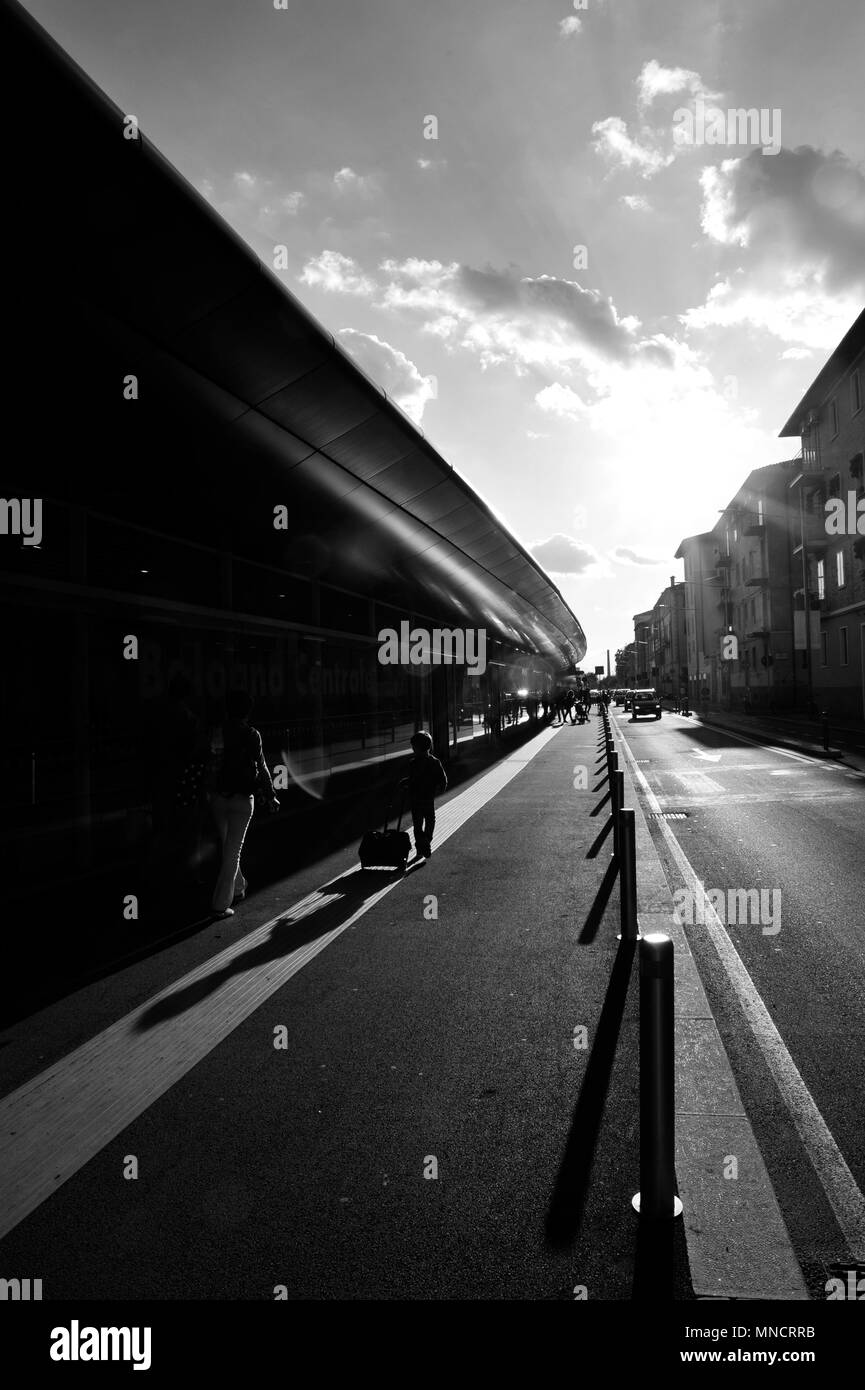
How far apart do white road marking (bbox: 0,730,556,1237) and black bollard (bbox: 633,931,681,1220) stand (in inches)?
81.7

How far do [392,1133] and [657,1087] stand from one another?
1.13m

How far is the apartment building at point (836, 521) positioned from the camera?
3109 cm

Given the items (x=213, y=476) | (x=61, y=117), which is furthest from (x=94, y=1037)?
(x=213, y=476)

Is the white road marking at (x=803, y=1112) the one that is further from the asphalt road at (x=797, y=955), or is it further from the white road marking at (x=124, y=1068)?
the white road marking at (x=124, y=1068)

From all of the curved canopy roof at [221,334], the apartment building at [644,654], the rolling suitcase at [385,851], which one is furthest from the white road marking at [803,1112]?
the apartment building at [644,654]

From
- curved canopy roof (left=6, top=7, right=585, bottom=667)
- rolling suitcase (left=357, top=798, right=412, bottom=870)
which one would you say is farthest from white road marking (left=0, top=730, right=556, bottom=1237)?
curved canopy roof (left=6, top=7, right=585, bottom=667)

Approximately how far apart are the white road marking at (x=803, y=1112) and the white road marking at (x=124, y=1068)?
2.66 metres

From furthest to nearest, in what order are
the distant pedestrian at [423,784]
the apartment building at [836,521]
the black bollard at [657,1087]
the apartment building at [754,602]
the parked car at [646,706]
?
the apartment building at [754,602] < the parked car at [646,706] < the apartment building at [836,521] < the distant pedestrian at [423,784] < the black bollard at [657,1087]

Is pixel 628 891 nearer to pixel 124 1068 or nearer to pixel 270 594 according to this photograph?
pixel 124 1068

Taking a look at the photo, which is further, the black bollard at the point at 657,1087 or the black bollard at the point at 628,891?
the black bollard at the point at 628,891

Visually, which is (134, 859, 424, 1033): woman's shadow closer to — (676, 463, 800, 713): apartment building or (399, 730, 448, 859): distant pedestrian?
(399, 730, 448, 859): distant pedestrian

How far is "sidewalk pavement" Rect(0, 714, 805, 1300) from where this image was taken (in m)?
2.45

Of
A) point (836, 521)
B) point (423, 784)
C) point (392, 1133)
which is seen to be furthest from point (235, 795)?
point (836, 521)

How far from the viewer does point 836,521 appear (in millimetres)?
33031
